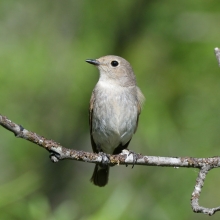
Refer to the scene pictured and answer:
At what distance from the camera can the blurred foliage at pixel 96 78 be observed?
7207mm

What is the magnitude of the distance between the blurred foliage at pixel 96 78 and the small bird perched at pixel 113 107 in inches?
12.3

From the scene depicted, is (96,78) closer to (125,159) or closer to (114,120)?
(114,120)

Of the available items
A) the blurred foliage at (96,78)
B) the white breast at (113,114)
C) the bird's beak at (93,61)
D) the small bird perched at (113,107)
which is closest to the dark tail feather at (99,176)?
the small bird perched at (113,107)

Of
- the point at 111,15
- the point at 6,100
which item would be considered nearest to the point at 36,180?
the point at 6,100

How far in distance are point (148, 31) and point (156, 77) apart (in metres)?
0.85

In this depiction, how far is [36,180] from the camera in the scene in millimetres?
6539

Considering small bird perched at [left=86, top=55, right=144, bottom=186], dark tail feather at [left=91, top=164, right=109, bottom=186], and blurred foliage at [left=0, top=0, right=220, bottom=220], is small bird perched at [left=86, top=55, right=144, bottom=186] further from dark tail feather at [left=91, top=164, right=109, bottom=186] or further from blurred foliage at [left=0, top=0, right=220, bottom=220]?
blurred foliage at [left=0, top=0, right=220, bottom=220]

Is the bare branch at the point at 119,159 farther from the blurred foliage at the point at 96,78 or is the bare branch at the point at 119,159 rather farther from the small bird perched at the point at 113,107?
the blurred foliage at the point at 96,78

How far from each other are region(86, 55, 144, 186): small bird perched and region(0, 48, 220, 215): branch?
195 centimetres

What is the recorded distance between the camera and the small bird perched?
22.1 feet

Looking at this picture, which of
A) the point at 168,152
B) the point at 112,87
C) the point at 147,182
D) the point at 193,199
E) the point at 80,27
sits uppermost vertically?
the point at 80,27

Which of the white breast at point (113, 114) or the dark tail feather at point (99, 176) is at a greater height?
the white breast at point (113, 114)

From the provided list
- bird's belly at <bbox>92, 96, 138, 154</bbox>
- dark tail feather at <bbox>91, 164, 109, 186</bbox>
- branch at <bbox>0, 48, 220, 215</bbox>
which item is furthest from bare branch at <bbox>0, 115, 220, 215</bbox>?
dark tail feather at <bbox>91, 164, 109, 186</bbox>

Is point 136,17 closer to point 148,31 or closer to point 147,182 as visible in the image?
point 148,31
